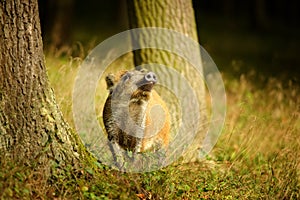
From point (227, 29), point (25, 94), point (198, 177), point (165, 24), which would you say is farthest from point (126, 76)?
point (227, 29)

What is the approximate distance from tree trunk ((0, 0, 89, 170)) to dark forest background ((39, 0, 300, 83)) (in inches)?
129

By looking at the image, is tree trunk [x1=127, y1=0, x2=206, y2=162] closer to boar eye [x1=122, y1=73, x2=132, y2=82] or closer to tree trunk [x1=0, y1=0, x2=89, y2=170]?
boar eye [x1=122, y1=73, x2=132, y2=82]

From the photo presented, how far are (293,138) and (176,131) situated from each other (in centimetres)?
138

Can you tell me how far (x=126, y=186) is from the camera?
416 centimetres

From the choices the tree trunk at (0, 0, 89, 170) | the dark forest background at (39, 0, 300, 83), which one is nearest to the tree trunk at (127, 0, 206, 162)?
the dark forest background at (39, 0, 300, 83)

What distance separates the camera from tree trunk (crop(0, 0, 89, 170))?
4035 millimetres

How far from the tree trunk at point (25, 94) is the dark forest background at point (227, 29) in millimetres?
3283

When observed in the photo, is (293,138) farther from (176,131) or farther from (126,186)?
(126,186)

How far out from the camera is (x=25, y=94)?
4.11 m

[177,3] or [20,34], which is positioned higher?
[177,3]

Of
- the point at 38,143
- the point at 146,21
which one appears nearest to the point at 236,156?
the point at 146,21

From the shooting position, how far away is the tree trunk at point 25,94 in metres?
4.04

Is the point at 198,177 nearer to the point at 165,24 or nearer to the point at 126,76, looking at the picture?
the point at 126,76

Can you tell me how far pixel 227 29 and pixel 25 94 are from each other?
791 inches
